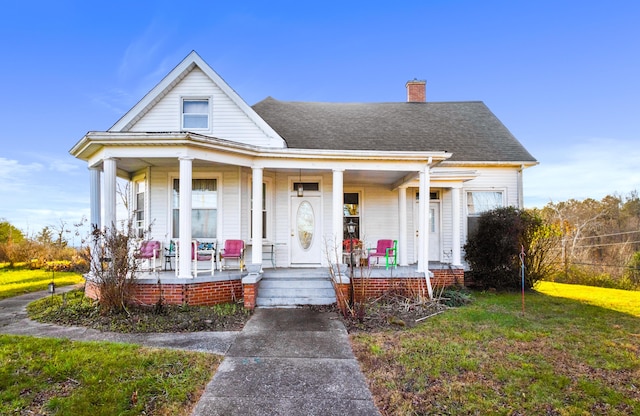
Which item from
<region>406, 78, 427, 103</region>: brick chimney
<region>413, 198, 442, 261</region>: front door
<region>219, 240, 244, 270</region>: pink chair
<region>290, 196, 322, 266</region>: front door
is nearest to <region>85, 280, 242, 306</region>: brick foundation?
<region>219, 240, 244, 270</region>: pink chair

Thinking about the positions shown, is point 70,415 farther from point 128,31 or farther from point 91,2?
point 128,31

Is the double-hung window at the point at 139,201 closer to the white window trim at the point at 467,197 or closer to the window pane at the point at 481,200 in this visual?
the white window trim at the point at 467,197

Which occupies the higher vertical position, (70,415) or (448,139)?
(448,139)

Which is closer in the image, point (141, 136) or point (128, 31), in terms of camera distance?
point (141, 136)

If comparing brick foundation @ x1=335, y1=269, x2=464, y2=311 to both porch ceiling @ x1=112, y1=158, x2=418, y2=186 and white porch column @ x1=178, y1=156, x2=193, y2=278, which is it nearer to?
porch ceiling @ x1=112, y1=158, x2=418, y2=186

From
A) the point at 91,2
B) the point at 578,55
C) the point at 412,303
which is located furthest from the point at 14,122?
the point at 578,55

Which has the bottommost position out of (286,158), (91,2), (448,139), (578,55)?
(286,158)

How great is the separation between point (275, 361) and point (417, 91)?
14.5 meters

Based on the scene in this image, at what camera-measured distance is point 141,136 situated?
7492 mm

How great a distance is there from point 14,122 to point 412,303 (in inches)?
527

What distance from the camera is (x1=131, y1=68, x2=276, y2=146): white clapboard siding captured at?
373 inches

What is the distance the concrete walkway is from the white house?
5.83 ft

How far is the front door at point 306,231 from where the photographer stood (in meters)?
10.6

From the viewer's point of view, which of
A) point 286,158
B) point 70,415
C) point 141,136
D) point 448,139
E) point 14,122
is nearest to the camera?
point 70,415
